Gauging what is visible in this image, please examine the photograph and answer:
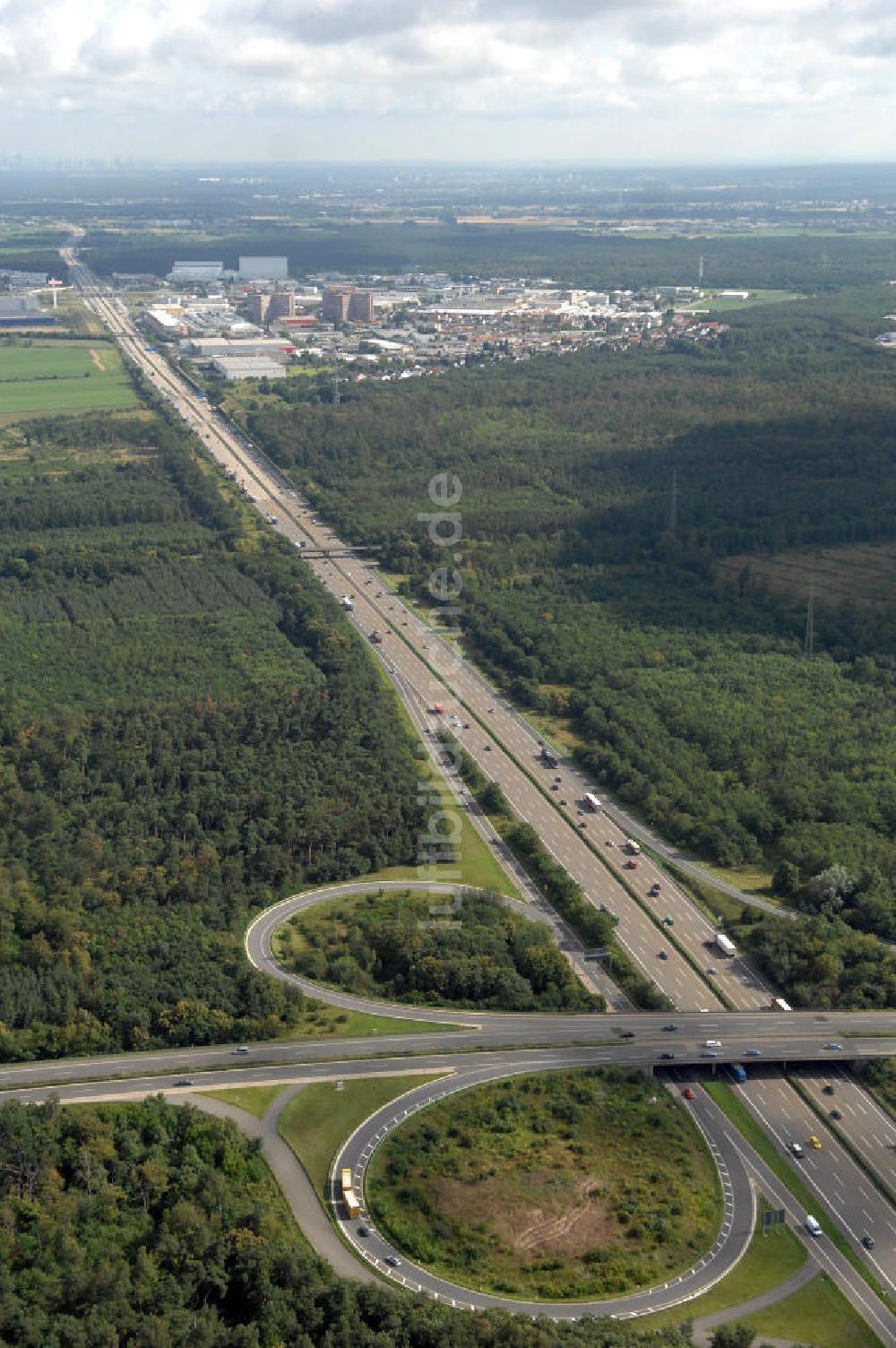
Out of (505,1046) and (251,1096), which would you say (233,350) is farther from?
(251,1096)

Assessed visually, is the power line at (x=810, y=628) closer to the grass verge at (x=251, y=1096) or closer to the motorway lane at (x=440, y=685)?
the motorway lane at (x=440, y=685)

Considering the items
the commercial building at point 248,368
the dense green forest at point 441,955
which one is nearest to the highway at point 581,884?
the dense green forest at point 441,955

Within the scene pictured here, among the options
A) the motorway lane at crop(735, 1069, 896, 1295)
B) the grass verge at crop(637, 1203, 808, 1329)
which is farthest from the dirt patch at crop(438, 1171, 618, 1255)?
the motorway lane at crop(735, 1069, 896, 1295)

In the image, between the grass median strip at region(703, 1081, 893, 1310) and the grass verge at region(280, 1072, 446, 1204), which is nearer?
the grass median strip at region(703, 1081, 893, 1310)

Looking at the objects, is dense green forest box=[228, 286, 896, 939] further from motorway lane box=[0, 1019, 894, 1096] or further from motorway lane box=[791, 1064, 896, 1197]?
motorway lane box=[791, 1064, 896, 1197]

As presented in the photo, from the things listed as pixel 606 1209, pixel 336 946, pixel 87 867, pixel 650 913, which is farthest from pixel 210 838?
pixel 606 1209

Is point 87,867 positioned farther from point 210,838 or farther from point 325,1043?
point 325,1043
